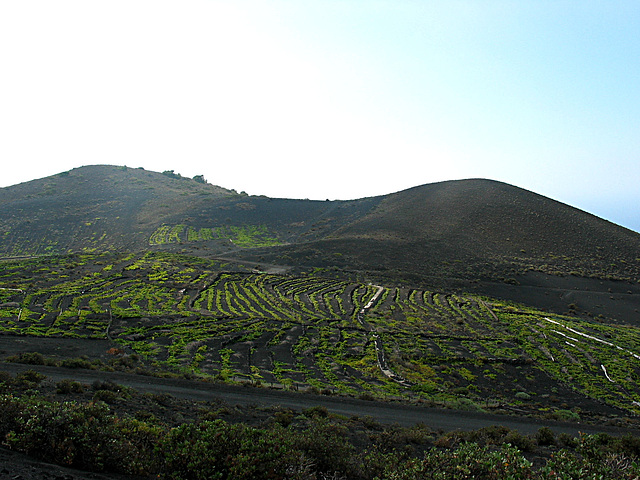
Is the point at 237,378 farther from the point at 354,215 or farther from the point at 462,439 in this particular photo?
the point at 354,215

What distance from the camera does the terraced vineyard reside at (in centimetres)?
2334

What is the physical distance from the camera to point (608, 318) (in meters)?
45.4

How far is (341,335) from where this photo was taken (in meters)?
31.6

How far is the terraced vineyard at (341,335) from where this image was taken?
23344mm

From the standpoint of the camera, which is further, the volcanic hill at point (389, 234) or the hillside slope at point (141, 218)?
the hillside slope at point (141, 218)

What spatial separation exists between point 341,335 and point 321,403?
1388 cm

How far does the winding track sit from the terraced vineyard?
7.39ft

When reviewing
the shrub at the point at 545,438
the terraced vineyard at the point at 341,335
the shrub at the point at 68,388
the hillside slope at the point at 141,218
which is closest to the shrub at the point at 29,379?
the shrub at the point at 68,388

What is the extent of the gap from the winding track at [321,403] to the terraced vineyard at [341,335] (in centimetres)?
225

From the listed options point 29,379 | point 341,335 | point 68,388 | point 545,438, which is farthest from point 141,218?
point 545,438

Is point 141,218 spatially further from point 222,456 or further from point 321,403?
point 222,456

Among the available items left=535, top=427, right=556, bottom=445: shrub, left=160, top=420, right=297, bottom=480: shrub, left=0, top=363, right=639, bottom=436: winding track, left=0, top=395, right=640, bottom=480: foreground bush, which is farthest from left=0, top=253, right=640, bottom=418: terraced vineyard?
left=160, top=420, right=297, bottom=480: shrub

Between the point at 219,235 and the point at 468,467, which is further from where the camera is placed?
the point at 219,235

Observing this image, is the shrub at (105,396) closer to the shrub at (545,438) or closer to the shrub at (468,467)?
the shrub at (468,467)
